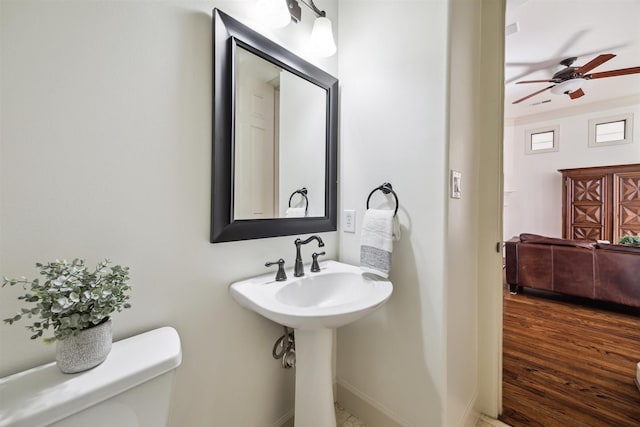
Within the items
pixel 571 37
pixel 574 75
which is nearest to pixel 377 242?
pixel 571 37

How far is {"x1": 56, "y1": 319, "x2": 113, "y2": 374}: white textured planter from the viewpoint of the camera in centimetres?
57

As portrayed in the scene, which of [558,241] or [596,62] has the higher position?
[596,62]

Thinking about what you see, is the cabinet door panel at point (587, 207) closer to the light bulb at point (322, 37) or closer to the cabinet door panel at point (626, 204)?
the cabinet door panel at point (626, 204)

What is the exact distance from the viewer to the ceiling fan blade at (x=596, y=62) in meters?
2.33

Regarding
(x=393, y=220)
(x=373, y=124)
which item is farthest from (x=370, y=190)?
(x=373, y=124)

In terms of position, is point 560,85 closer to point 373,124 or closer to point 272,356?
point 373,124

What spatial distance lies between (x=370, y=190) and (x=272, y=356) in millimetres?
944

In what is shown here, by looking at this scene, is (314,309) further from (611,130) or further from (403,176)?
(611,130)

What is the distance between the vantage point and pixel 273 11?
1.04 meters

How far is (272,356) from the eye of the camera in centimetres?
119

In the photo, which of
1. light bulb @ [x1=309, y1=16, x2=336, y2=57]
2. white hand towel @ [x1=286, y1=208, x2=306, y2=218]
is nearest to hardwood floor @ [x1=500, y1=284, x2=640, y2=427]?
white hand towel @ [x1=286, y1=208, x2=306, y2=218]

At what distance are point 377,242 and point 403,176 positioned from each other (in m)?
0.33

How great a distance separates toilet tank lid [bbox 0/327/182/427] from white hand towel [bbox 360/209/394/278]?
81 centimetres

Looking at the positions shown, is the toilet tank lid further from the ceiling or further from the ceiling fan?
the ceiling fan
